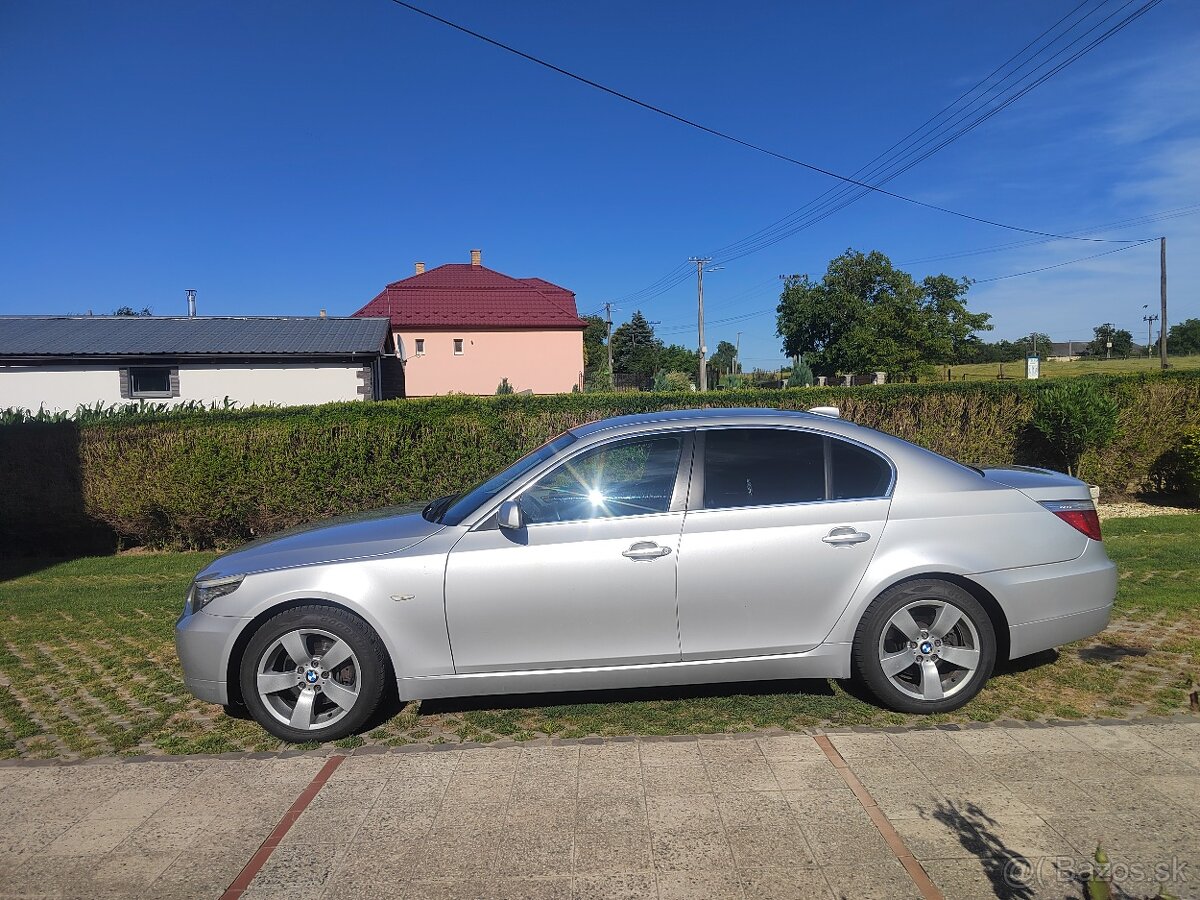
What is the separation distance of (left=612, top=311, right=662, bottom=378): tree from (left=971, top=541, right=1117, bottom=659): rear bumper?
280 feet

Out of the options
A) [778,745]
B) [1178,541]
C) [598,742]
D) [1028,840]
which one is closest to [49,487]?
[598,742]

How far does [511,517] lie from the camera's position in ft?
13.0

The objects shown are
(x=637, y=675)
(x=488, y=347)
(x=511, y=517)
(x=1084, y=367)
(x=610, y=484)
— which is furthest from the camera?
(x=1084, y=367)

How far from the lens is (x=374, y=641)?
402 centimetres

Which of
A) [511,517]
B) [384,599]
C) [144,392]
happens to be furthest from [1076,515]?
[144,392]

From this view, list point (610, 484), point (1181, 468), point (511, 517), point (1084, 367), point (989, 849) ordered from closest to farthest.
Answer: point (989, 849), point (511, 517), point (610, 484), point (1181, 468), point (1084, 367)

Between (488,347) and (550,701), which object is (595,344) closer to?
(488,347)

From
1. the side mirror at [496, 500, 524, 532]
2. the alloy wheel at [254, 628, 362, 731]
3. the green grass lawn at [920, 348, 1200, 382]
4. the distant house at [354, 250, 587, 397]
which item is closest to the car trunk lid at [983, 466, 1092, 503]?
the side mirror at [496, 500, 524, 532]

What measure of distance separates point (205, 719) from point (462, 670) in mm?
1587

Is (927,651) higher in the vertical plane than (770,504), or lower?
lower

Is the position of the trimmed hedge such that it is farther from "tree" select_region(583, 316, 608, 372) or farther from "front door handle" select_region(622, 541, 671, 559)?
"tree" select_region(583, 316, 608, 372)

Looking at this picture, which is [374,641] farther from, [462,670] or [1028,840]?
[1028,840]

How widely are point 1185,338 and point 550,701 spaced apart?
84.7m

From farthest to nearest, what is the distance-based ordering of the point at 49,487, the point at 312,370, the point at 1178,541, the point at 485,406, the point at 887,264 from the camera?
the point at 887,264 < the point at 312,370 < the point at 485,406 < the point at 49,487 < the point at 1178,541
